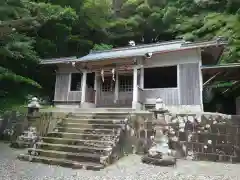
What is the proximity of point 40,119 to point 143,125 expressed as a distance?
468cm

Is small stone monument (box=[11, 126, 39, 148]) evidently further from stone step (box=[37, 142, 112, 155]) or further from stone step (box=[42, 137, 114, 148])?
stone step (box=[37, 142, 112, 155])

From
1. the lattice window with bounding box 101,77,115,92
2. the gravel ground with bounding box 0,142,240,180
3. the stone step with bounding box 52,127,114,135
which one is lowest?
the gravel ground with bounding box 0,142,240,180

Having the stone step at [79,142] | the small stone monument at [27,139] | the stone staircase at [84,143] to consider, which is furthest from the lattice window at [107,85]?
the stone step at [79,142]

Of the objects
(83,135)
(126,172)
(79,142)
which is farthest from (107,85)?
(126,172)

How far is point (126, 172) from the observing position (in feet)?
18.9

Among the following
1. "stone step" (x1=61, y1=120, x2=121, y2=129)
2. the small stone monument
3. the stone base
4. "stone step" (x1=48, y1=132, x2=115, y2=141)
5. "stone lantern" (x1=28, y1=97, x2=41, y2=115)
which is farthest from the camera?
"stone lantern" (x1=28, y1=97, x2=41, y2=115)

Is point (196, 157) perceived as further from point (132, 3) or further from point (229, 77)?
point (132, 3)

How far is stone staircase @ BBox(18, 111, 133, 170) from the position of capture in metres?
6.41

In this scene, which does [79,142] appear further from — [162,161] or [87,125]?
[162,161]

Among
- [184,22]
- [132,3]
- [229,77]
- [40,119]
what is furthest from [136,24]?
[40,119]

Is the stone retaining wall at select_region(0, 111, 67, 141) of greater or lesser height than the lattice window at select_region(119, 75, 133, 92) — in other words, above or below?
below

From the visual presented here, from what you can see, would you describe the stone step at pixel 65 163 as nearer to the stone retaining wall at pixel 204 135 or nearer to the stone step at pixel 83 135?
the stone step at pixel 83 135

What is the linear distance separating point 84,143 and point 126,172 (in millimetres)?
2012

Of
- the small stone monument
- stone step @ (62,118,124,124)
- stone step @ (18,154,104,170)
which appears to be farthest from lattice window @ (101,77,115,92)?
stone step @ (18,154,104,170)
